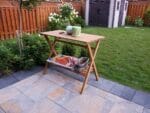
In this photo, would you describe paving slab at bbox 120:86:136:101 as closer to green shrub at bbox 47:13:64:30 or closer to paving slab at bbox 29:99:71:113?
paving slab at bbox 29:99:71:113

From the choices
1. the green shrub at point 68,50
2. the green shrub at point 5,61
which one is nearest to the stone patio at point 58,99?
the green shrub at point 5,61

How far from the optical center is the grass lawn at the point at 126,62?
8.55 feet

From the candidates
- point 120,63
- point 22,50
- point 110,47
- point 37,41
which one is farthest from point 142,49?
point 22,50

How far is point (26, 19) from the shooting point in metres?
5.35

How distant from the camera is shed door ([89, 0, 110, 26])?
7.13m

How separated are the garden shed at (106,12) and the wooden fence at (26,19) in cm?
182

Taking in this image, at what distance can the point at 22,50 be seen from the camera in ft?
10.2

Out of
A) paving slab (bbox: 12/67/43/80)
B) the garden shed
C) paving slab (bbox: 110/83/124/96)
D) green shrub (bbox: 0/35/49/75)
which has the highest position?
the garden shed

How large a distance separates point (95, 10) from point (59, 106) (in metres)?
6.19

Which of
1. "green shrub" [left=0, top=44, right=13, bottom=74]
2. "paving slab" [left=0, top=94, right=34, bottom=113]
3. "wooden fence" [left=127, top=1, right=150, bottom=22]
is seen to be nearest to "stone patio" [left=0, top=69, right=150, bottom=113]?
"paving slab" [left=0, top=94, right=34, bottom=113]

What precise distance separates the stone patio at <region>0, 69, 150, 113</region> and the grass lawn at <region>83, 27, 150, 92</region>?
0.50 m

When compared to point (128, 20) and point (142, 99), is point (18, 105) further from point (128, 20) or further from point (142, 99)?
point (128, 20)

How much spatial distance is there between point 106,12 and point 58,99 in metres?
5.86

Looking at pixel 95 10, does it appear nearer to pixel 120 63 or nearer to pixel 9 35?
pixel 9 35
